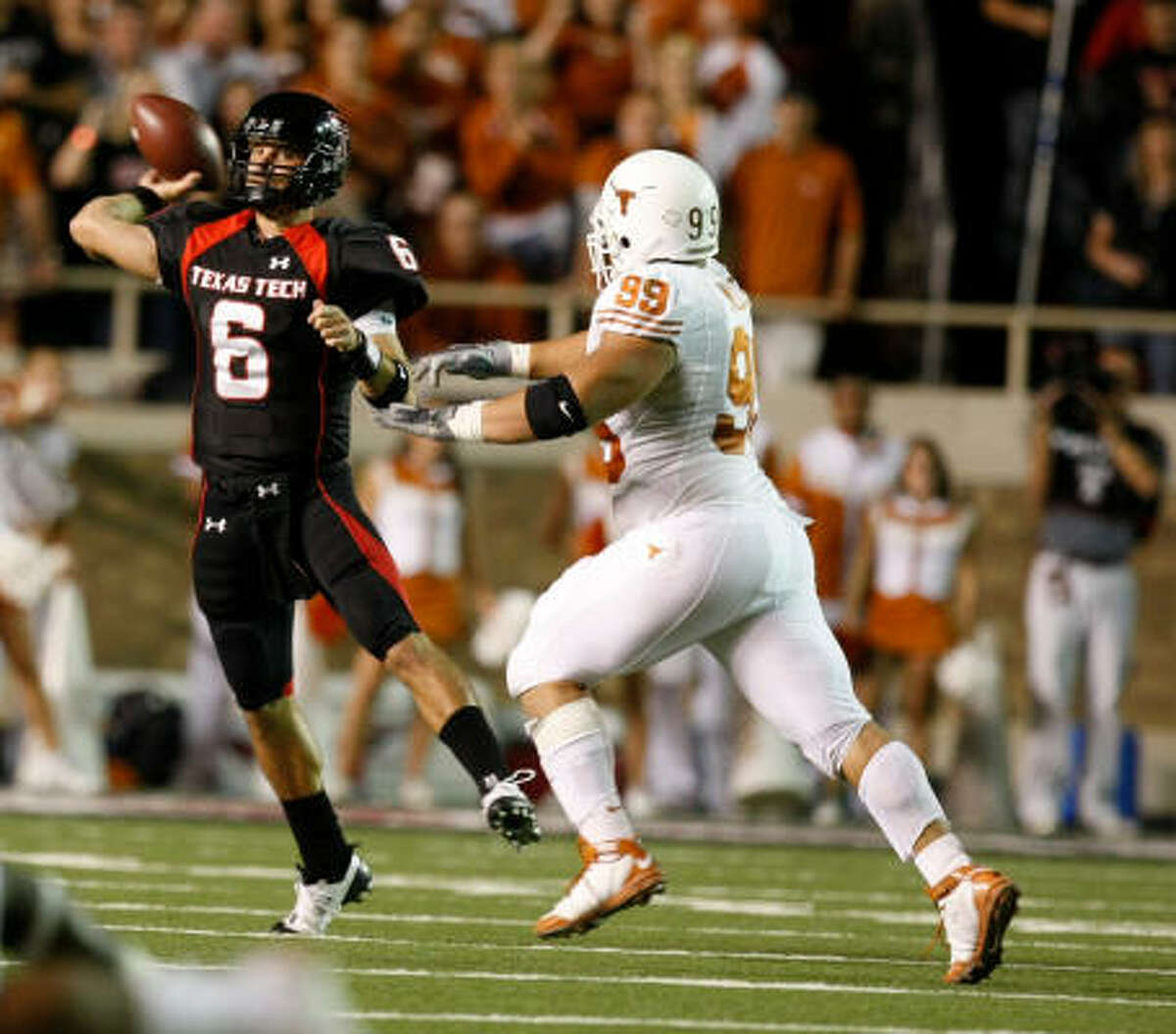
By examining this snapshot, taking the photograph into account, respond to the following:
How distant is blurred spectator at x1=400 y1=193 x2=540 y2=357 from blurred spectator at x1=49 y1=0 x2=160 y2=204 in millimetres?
1341

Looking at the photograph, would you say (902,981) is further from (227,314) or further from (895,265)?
(895,265)

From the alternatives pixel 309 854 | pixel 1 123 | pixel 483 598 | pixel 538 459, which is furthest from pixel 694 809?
pixel 309 854

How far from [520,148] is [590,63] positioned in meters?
0.66

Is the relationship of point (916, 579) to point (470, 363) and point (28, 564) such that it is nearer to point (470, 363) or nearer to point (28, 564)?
point (28, 564)

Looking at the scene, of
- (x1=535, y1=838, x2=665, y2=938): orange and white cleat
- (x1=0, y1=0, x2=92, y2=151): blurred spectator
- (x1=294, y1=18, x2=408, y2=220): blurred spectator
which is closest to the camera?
(x1=535, y1=838, x2=665, y2=938): orange and white cleat

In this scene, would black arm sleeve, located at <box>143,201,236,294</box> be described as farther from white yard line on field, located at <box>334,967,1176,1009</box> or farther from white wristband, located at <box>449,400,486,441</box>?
white yard line on field, located at <box>334,967,1176,1009</box>

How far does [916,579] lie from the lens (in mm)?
11430

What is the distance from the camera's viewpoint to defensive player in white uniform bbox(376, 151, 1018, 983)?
5.90 metres

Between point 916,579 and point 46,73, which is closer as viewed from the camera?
point 916,579

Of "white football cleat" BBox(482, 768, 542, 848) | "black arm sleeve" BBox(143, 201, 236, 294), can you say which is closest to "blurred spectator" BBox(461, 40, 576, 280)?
"black arm sleeve" BBox(143, 201, 236, 294)

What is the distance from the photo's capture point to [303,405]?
21.5 feet

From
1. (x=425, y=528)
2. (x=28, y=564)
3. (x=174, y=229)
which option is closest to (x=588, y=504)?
(x=425, y=528)

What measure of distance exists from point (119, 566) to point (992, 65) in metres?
4.64

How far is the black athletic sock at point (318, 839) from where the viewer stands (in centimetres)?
→ 646
